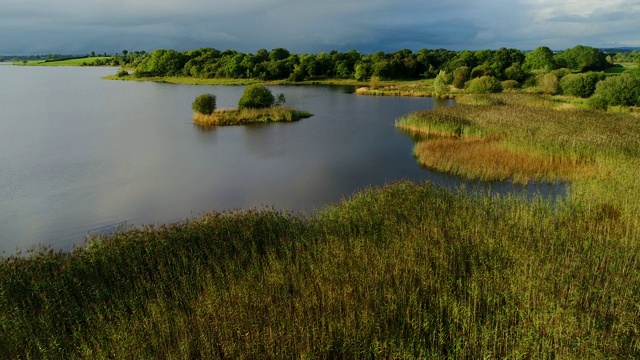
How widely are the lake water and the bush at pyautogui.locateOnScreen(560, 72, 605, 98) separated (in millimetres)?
23429

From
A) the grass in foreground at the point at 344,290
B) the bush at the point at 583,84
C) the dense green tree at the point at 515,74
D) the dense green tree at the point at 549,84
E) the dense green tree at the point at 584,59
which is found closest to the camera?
the grass in foreground at the point at 344,290

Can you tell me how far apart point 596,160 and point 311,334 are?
61.4 feet

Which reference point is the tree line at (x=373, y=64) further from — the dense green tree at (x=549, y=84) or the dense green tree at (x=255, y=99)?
the dense green tree at (x=255, y=99)

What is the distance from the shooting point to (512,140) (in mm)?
24562

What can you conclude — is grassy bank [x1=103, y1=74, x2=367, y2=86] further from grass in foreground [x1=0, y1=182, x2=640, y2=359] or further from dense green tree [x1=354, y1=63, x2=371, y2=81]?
grass in foreground [x1=0, y1=182, x2=640, y2=359]

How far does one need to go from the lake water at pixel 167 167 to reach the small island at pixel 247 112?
1.77 meters

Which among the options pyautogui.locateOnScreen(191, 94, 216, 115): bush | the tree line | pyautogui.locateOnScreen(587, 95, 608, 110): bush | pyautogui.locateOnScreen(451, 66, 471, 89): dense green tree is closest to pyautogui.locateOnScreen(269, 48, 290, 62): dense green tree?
the tree line

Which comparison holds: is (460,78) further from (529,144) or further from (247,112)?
(529,144)

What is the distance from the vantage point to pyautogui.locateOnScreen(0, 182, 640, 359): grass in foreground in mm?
7012

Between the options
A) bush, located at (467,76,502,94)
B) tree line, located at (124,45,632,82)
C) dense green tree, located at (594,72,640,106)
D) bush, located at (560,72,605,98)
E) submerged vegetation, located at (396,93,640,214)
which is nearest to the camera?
submerged vegetation, located at (396,93,640,214)

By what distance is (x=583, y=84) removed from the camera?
4944 centimetres

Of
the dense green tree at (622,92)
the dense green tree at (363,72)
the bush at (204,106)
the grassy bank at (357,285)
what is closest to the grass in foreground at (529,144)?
the grassy bank at (357,285)

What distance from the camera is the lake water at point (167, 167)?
56.9ft

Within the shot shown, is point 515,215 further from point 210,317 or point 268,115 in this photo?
point 268,115
